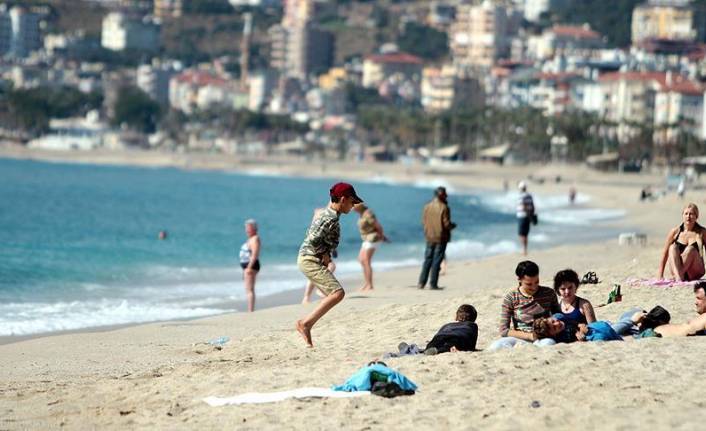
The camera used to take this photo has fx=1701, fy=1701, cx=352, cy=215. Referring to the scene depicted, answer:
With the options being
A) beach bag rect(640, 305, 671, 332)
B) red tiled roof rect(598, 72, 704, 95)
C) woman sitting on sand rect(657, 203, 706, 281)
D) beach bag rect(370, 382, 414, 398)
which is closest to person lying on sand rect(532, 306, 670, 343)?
beach bag rect(640, 305, 671, 332)

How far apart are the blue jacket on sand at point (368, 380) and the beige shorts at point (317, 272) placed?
65.5 inches

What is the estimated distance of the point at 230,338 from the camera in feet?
48.5

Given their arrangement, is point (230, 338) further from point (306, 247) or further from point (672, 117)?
point (672, 117)

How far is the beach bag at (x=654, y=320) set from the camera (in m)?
12.5

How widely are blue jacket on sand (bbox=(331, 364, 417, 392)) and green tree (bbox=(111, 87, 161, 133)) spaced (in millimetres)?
165589

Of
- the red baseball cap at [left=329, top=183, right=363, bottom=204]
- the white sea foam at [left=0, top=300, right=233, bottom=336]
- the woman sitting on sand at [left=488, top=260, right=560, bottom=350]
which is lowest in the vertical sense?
the white sea foam at [left=0, top=300, right=233, bottom=336]

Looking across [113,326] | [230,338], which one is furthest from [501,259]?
[230,338]

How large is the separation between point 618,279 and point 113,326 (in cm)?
518

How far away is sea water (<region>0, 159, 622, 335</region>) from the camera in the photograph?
21.0m

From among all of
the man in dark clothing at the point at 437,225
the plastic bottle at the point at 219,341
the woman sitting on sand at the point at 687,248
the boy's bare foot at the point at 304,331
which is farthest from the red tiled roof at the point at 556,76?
the boy's bare foot at the point at 304,331

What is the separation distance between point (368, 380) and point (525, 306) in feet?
6.61

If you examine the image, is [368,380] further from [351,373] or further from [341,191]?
[341,191]

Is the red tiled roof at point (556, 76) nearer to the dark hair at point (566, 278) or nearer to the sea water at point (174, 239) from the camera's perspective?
the sea water at point (174, 239)

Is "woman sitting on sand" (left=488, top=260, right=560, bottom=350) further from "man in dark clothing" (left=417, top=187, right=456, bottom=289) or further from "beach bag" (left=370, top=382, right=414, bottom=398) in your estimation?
"man in dark clothing" (left=417, top=187, right=456, bottom=289)
